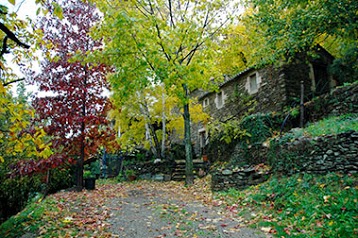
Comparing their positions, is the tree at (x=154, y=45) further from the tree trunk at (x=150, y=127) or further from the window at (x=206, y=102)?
the window at (x=206, y=102)

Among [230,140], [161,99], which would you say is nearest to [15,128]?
[230,140]

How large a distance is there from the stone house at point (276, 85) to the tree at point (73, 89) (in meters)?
5.29

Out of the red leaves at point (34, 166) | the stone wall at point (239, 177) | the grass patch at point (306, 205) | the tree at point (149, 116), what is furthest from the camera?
the tree at point (149, 116)

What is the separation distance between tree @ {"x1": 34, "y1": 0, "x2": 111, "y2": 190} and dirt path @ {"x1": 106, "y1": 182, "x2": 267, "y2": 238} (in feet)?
8.44

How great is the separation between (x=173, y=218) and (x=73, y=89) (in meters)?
5.84

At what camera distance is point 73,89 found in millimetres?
8891

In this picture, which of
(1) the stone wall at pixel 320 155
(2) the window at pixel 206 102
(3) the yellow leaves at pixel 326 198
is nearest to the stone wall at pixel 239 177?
(1) the stone wall at pixel 320 155

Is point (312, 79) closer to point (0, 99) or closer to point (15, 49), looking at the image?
point (15, 49)

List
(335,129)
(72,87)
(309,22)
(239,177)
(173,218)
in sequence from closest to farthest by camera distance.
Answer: (309,22)
(173,218)
(335,129)
(239,177)
(72,87)

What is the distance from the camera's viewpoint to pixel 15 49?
4633mm

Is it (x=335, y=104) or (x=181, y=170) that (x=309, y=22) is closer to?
(x=335, y=104)

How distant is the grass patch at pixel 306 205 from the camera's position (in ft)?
13.2

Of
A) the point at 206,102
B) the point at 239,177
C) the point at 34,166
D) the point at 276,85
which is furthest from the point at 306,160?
the point at 206,102

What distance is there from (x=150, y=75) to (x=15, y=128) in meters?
7.23
